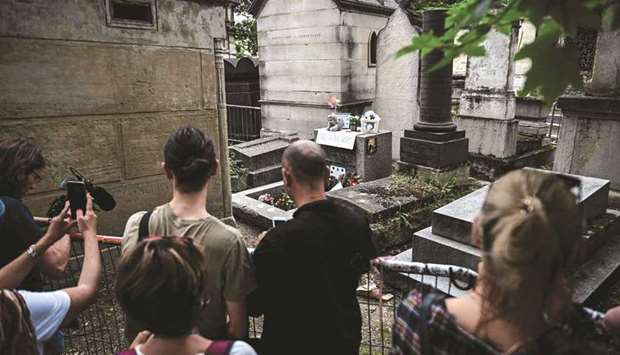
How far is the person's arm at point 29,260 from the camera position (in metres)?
1.83

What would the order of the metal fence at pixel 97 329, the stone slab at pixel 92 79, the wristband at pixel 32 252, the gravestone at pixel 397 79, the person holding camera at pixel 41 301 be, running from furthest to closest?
the gravestone at pixel 397 79, the stone slab at pixel 92 79, the metal fence at pixel 97 329, the wristband at pixel 32 252, the person holding camera at pixel 41 301

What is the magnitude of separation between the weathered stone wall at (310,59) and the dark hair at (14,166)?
8655 millimetres

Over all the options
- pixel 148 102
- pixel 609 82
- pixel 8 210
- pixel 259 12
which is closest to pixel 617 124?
pixel 609 82

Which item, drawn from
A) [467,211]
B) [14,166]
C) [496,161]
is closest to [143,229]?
[14,166]

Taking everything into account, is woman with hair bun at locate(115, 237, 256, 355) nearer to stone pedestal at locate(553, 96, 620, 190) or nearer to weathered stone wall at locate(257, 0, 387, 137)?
stone pedestal at locate(553, 96, 620, 190)

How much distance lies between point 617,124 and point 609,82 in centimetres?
53

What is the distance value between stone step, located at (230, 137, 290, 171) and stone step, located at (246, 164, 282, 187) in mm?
130

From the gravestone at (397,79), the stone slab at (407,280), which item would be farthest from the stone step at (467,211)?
the gravestone at (397,79)

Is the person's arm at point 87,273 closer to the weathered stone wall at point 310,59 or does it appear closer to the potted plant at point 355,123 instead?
the potted plant at point 355,123

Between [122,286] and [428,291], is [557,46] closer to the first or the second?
[428,291]

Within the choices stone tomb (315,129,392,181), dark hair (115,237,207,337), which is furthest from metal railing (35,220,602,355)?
stone tomb (315,129,392,181)

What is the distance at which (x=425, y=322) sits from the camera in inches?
49.7

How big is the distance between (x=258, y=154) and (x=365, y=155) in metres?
2.25

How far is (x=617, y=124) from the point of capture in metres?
5.05
